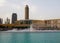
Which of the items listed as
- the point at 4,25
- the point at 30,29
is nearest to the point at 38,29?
the point at 30,29

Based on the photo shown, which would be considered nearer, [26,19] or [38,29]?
[38,29]

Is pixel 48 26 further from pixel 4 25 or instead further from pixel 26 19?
pixel 4 25

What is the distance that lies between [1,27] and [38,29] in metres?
9.40

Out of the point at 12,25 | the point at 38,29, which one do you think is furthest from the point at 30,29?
the point at 12,25

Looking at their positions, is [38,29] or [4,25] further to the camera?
[4,25]

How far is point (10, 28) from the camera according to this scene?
4859 cm

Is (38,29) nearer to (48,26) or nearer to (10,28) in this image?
(48,26)

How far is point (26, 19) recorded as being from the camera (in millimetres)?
52938

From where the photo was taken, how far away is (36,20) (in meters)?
51.2

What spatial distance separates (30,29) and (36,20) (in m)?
4.57

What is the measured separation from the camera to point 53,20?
165 ft

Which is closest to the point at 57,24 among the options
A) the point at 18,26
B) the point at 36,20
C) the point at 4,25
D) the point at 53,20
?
the point at 53,20

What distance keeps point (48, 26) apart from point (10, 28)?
9.37 meters

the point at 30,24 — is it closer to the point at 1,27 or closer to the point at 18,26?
the point at 18,26
